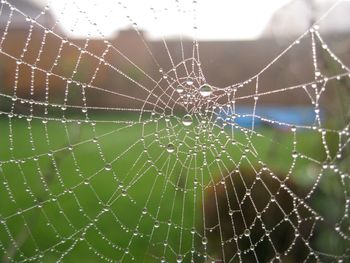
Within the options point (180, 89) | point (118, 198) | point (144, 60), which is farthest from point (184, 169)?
point (144, 60)

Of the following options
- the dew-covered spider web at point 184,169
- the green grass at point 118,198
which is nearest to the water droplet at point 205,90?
the dew-covered spider web at point 184,169

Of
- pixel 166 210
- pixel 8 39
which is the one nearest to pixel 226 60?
pixel 166 210

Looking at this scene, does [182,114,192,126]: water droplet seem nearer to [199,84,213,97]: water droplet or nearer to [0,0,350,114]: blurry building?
[199,84,213,97]: water droplet

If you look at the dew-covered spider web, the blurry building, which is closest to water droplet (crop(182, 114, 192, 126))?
the dew-covered spider web

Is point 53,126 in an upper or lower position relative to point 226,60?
lower

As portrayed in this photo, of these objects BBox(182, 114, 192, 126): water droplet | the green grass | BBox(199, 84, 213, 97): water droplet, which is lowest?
→ the green grass

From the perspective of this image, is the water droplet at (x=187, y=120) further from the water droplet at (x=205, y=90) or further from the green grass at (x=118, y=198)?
the green grass at (x=118, y=198)

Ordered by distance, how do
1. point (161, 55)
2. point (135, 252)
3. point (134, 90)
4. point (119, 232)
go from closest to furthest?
point (135, 252)
point (119, 232)
point (161, 55)
point (134, 90)

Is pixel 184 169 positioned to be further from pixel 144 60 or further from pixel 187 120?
pixel 144 60

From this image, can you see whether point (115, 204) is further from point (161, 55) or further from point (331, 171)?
point (331, 171)
